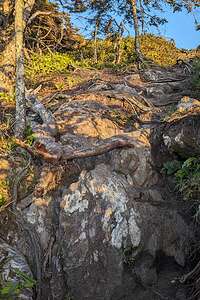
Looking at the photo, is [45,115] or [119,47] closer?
[45,115]

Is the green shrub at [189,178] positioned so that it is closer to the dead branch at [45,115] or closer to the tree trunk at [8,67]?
the dead branch at [45,115]

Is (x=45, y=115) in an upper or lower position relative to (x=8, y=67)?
lower

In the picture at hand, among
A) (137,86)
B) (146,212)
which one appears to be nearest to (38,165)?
(146,212)

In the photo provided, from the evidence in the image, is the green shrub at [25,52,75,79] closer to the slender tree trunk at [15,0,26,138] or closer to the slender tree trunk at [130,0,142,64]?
the slender tree trunk at [130,0,142,64]

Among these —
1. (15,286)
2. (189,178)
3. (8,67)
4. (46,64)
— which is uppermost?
(46,64)

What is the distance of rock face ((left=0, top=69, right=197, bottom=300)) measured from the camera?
236 inches

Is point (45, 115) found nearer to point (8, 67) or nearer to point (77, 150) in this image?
point (77, 150)

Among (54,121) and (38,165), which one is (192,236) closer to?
(38,165)

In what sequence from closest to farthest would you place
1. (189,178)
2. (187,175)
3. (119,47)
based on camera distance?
1. (189,178)
2. (187,175)
3. (119,47)

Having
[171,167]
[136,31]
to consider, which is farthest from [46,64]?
[171,167]

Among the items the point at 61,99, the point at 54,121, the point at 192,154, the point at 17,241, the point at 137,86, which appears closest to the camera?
the point at 17,241

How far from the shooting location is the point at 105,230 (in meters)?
6.25

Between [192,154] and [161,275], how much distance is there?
2.03 meters

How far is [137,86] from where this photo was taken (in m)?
10.4
